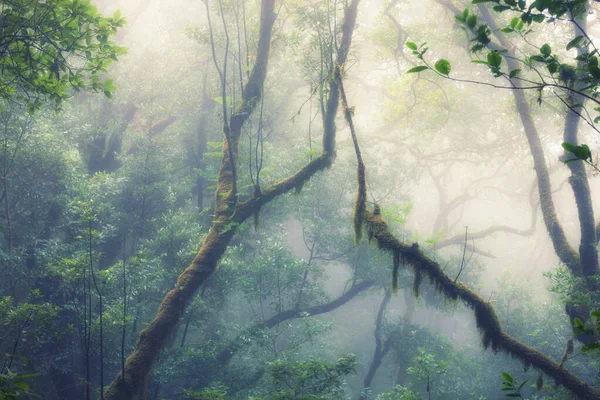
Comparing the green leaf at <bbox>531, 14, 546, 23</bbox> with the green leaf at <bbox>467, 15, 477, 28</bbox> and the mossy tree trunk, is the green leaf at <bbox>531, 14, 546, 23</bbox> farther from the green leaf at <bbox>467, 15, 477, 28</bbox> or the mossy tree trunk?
the mossy tree trunk

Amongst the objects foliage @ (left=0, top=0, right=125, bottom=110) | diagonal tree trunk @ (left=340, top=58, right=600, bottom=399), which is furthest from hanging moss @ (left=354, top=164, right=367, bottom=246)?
foliage @ (left=0, top=0, right=125, bottom=110)

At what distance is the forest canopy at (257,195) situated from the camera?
223 inches

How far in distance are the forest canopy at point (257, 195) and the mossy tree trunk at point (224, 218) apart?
1.7 inches

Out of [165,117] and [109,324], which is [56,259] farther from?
[165,117]

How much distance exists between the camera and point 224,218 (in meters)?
8.23

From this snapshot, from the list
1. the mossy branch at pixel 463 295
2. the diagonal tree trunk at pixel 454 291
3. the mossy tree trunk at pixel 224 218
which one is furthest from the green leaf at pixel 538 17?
the mossy tree trunk at pixel 224 218

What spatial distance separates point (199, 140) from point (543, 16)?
1610 cm

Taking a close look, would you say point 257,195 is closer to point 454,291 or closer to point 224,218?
point 224,218

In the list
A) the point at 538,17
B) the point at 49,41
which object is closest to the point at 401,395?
the point at 538,17

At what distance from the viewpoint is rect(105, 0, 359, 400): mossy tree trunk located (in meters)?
6.52

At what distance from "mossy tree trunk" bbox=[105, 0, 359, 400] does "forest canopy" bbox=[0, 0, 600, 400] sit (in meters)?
0.04

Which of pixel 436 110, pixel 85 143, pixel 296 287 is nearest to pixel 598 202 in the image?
pixel 436 110

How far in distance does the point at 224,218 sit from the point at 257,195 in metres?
0.87

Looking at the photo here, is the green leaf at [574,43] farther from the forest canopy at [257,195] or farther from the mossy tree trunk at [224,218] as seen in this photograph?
the mossy tree trunk at [224,218]
